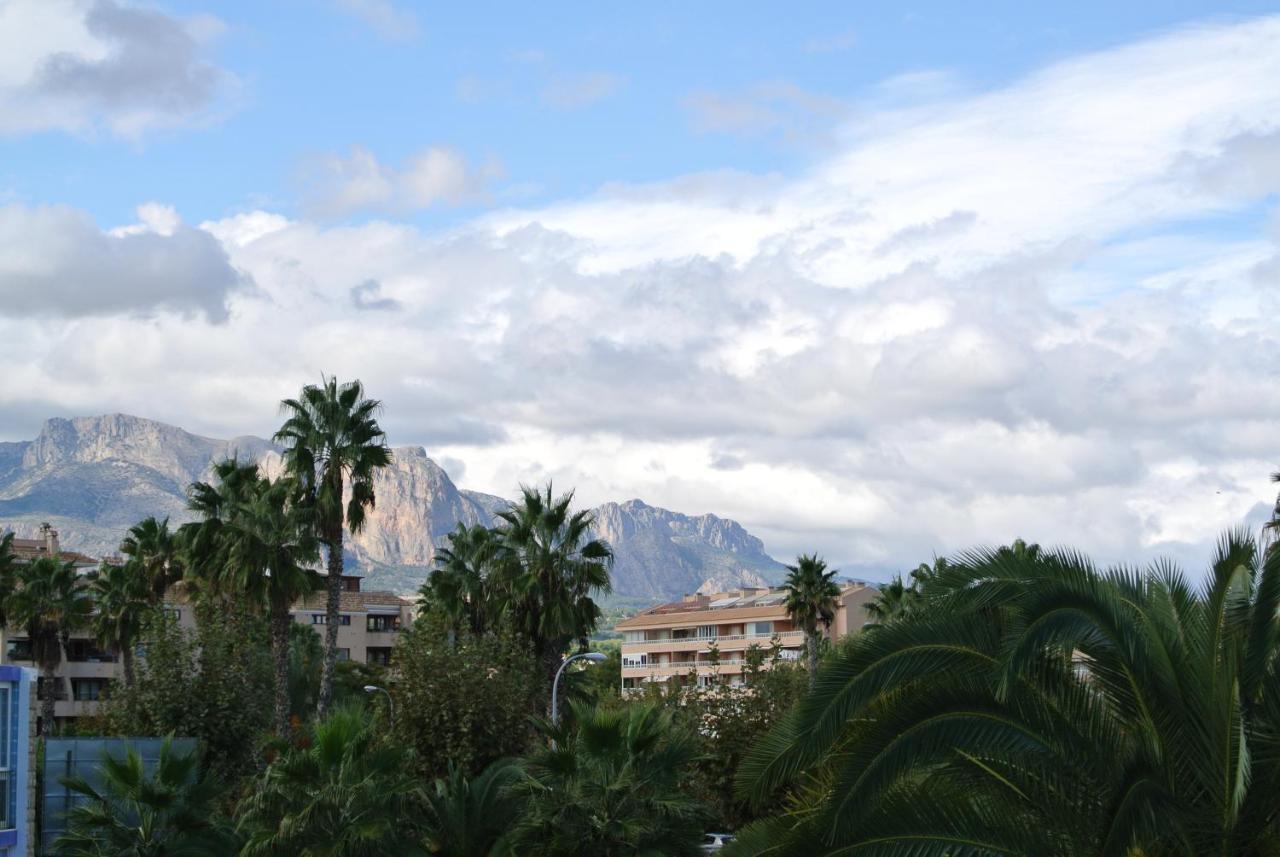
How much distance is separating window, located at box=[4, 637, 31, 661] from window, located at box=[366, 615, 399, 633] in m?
32.3

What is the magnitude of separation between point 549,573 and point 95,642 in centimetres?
4635

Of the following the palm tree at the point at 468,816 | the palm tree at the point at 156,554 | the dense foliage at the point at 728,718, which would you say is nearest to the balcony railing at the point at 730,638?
the palm tree at the point at 156,554

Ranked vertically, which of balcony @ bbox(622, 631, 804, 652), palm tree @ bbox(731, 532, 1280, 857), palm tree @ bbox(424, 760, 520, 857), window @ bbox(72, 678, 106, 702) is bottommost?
window @ bbox(72, 678, 106, 702)

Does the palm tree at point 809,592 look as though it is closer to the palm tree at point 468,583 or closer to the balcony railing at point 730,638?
the palm tree at point 468,583

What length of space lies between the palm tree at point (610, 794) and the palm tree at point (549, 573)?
21.9 metres

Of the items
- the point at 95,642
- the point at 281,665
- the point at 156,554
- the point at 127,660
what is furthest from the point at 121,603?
the point at 281,665

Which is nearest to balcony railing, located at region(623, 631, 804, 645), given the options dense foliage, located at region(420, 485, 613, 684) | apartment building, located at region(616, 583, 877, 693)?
apartment building, located at region(616, 583, 877, 693)

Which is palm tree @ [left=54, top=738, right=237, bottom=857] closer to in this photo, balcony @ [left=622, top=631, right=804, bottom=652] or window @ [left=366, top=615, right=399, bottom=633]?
balcony @ [left=622, top=631, right=804, bottom=652]

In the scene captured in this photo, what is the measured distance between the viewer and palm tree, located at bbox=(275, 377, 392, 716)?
46.2m

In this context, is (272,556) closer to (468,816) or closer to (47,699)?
(47,699)

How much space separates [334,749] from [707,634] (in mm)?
106902

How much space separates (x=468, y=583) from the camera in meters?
60.3

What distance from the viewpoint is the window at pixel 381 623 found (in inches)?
4712

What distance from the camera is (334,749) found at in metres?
23.7
